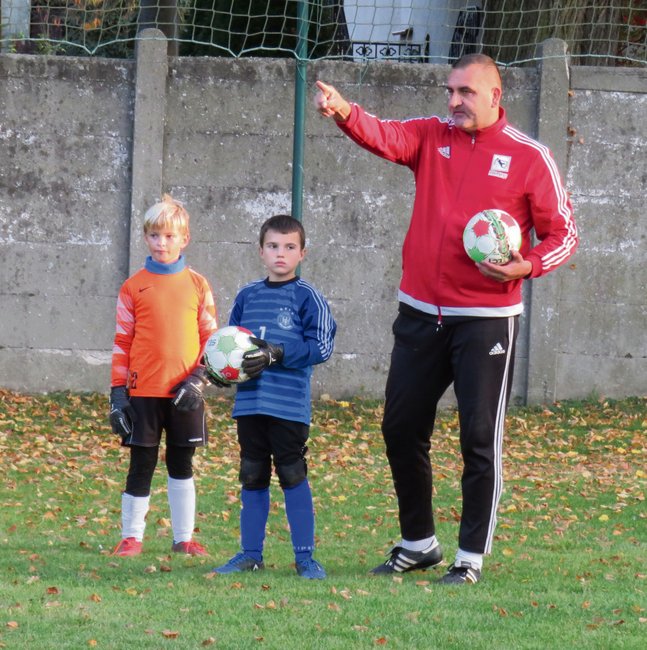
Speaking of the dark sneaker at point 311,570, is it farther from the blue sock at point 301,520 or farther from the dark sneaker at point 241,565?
the dark sneaker at point 241,565

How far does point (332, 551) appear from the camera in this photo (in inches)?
229

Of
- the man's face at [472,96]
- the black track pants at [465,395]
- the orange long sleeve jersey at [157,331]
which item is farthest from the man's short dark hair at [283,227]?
the man's face at [472,96]

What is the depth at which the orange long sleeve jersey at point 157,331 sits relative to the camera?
5.75 m

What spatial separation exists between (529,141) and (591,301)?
19.1 ft

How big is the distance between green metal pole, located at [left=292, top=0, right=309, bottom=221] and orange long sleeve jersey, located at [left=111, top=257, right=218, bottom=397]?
4.41m

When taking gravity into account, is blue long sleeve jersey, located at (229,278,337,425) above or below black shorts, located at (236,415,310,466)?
above

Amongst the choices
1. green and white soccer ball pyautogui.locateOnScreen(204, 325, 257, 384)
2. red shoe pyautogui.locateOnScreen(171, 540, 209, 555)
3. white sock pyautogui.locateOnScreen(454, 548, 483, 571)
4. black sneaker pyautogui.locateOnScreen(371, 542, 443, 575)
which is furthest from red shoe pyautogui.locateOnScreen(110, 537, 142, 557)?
white sock pyautogui.locateOnScreen(454, 548, 483, 571)

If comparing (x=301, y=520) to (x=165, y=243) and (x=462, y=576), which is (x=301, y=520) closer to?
(x=462, y=576)

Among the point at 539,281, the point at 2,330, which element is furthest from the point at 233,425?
the point at 539,281

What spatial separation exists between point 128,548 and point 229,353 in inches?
49.8

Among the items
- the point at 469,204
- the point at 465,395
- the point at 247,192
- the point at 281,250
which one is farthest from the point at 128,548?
the point at 247,192

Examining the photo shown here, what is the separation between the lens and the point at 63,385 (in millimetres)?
10484

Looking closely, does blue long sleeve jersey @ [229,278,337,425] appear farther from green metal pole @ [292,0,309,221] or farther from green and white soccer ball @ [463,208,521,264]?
green metal pole @ [292,0,309,221]

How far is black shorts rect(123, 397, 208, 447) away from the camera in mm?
5730
